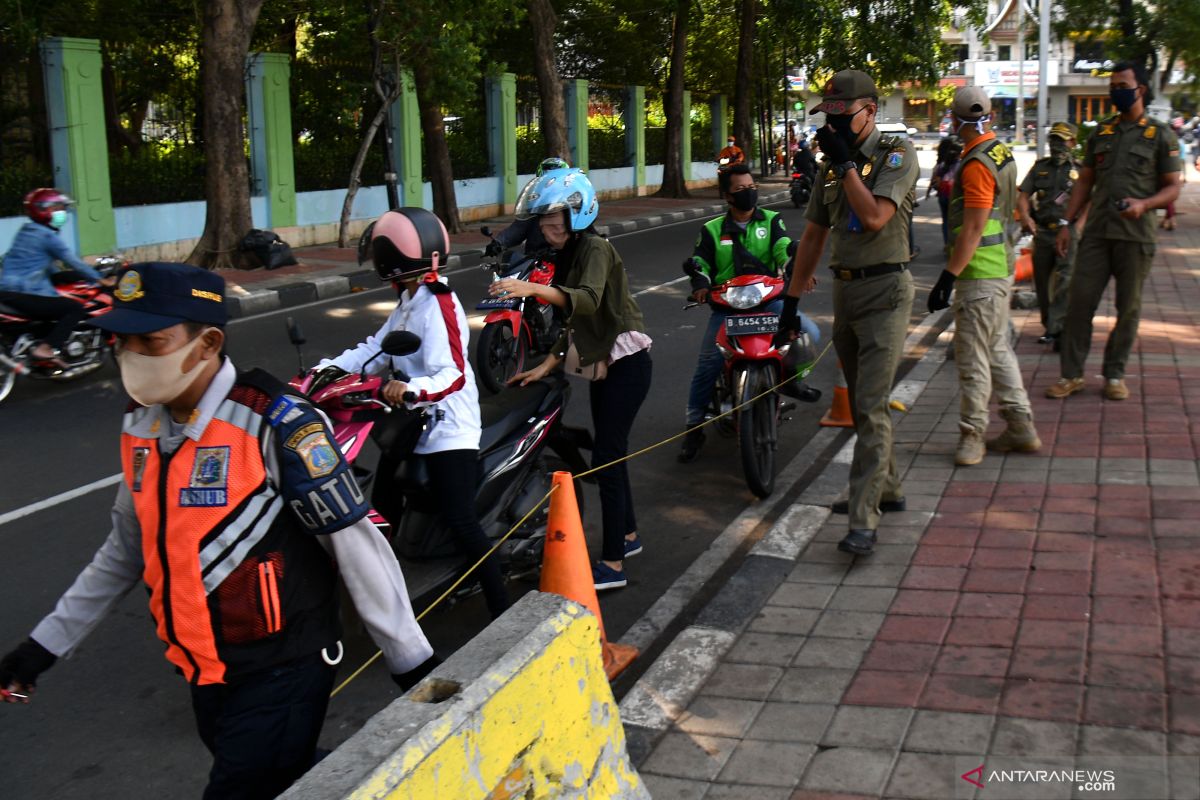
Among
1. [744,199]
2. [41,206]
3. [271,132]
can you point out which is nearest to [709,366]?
[744,199]

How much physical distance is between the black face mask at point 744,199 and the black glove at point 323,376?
10.2ft

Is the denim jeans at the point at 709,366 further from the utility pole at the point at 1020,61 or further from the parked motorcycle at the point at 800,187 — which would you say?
the parked motorcycle at the point at 800,187

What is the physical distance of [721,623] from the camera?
4.76 m

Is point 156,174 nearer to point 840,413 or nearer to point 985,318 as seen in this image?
point 840,413

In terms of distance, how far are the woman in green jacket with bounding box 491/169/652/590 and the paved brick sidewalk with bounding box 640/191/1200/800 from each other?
0.80 m

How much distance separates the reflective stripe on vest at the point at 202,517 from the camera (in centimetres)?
246

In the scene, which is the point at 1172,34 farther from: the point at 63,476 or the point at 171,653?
the point at 171,653

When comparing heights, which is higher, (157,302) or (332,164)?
(332,164)

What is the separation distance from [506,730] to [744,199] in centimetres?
477

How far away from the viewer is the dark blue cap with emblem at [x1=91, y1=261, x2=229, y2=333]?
2.47 m

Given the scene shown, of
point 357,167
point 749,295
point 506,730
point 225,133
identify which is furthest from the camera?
point 357,167

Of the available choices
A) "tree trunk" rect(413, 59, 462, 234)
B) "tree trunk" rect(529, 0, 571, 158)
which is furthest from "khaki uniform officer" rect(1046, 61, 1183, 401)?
"tree trunk" rect(529, 0, 571, 158)

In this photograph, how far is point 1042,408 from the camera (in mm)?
7535

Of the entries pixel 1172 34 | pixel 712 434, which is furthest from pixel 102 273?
pixel 1172 34
